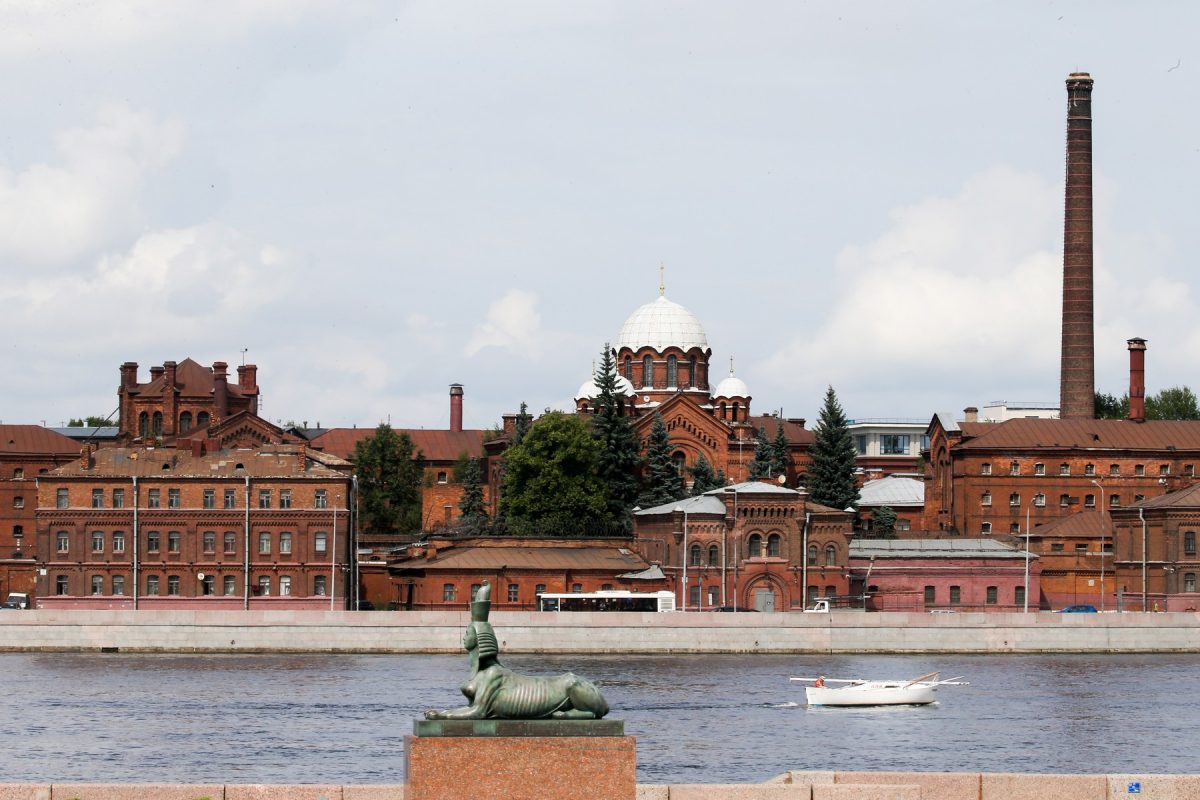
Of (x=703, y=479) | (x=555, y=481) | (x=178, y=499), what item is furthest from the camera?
(x=703, y=479)

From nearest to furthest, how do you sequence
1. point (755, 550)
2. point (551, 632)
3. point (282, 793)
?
point (282, 793), point (551, 632), point (755, 550)

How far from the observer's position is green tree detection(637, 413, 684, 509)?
365 feet

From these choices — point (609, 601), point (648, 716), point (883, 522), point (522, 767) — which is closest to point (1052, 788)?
point (522, 767)

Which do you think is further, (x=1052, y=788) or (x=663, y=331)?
(x=663, y=331)

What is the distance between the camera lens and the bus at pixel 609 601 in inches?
3738

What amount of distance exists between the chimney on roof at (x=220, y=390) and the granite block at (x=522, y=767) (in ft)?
332

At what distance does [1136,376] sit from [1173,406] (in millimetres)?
34348

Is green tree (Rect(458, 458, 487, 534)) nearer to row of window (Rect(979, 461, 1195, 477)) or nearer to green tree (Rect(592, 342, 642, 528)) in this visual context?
green tree (Rect(592, 342, 642, 528))

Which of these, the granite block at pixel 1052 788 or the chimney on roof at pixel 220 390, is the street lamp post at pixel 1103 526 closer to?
the chimney on roof at pixel 220 390

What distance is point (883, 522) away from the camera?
380 ft

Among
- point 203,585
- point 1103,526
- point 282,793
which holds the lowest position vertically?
point 282,793

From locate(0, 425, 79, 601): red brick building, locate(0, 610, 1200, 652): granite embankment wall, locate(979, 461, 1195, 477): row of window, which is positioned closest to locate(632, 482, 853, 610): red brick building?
locate(0, 610, 1200, 652): granite embankment wall

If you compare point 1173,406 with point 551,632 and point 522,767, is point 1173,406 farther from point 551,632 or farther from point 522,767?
point 522,767

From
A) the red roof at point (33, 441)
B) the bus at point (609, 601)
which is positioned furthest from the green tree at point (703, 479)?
the red roof at point (33, 441)
